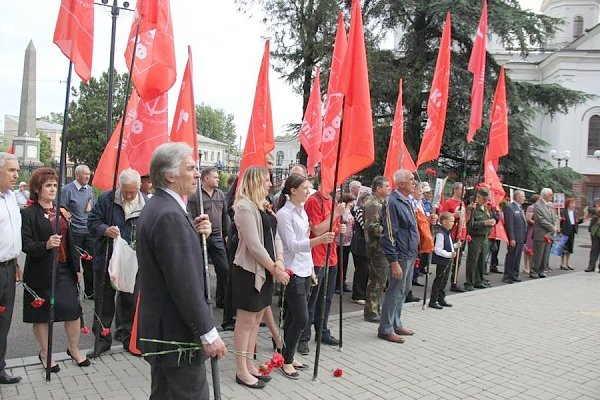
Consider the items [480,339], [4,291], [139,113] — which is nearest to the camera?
[4,291]

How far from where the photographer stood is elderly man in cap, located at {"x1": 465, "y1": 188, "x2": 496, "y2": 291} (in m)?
9.98

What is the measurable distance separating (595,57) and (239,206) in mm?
41342

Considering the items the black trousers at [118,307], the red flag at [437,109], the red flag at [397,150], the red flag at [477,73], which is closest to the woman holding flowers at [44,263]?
the black trousers at [118,307]

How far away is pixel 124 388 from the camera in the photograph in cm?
457

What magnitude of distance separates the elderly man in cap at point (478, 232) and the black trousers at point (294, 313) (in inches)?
229

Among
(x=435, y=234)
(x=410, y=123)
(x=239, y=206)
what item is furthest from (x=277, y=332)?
(x=410, y=123)

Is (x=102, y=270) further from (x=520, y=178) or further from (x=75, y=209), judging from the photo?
(x=520, y=178)

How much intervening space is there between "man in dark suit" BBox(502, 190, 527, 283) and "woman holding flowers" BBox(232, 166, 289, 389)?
8.31 metres

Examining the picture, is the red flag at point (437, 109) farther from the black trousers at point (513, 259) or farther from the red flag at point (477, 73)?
the black trousers at point (513, 259)

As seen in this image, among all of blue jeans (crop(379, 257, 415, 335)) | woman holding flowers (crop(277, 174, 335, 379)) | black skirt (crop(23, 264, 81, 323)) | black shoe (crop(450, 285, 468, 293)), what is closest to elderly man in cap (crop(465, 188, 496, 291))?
black shoe (crop(450, 285, 468, 293))

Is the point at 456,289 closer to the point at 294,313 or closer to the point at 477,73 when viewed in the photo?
the point at 477,73

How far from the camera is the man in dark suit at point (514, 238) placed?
11.5 meters

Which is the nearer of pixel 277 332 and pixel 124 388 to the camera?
pixel 124 388

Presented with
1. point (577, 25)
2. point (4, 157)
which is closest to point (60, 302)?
point (4, 157)
